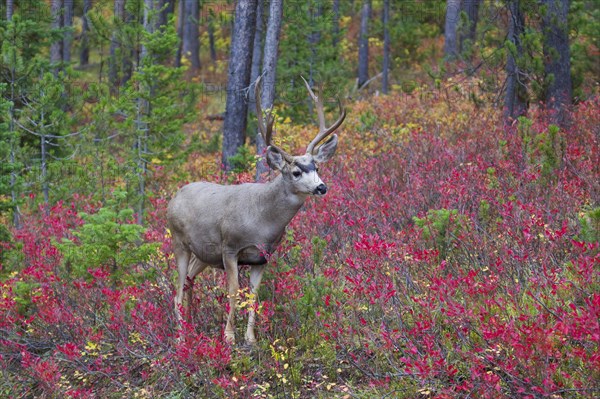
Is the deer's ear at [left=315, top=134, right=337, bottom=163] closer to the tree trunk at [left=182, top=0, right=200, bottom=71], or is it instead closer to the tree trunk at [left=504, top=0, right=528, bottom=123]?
the tree trunk at [left=504, top=0, right=528, bottom=123]

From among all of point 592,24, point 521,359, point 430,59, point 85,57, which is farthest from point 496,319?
point 85,57

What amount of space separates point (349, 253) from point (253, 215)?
194 centimetres

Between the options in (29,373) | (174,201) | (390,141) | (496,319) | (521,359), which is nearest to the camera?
(521,359)

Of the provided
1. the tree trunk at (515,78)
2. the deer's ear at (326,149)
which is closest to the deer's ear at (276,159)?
the deer's ear at (326,149)

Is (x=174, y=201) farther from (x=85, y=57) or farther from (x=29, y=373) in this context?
(x=85, y=57)

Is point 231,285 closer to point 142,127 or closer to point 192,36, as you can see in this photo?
point 142,127

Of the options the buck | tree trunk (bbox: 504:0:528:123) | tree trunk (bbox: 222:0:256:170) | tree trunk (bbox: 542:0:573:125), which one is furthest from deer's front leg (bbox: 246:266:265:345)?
tree trunk (bbox: 504:0:528:123)

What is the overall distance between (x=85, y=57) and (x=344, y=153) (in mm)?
24836

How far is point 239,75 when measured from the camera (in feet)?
48.8

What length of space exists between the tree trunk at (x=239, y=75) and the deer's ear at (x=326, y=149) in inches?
266

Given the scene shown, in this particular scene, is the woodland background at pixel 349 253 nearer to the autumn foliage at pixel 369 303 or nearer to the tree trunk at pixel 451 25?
the autumn foliage at pixel 369 303

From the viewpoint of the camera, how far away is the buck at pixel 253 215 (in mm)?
7230

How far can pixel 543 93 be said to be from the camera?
1363 cm

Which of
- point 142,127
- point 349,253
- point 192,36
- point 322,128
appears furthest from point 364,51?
point 322,128
